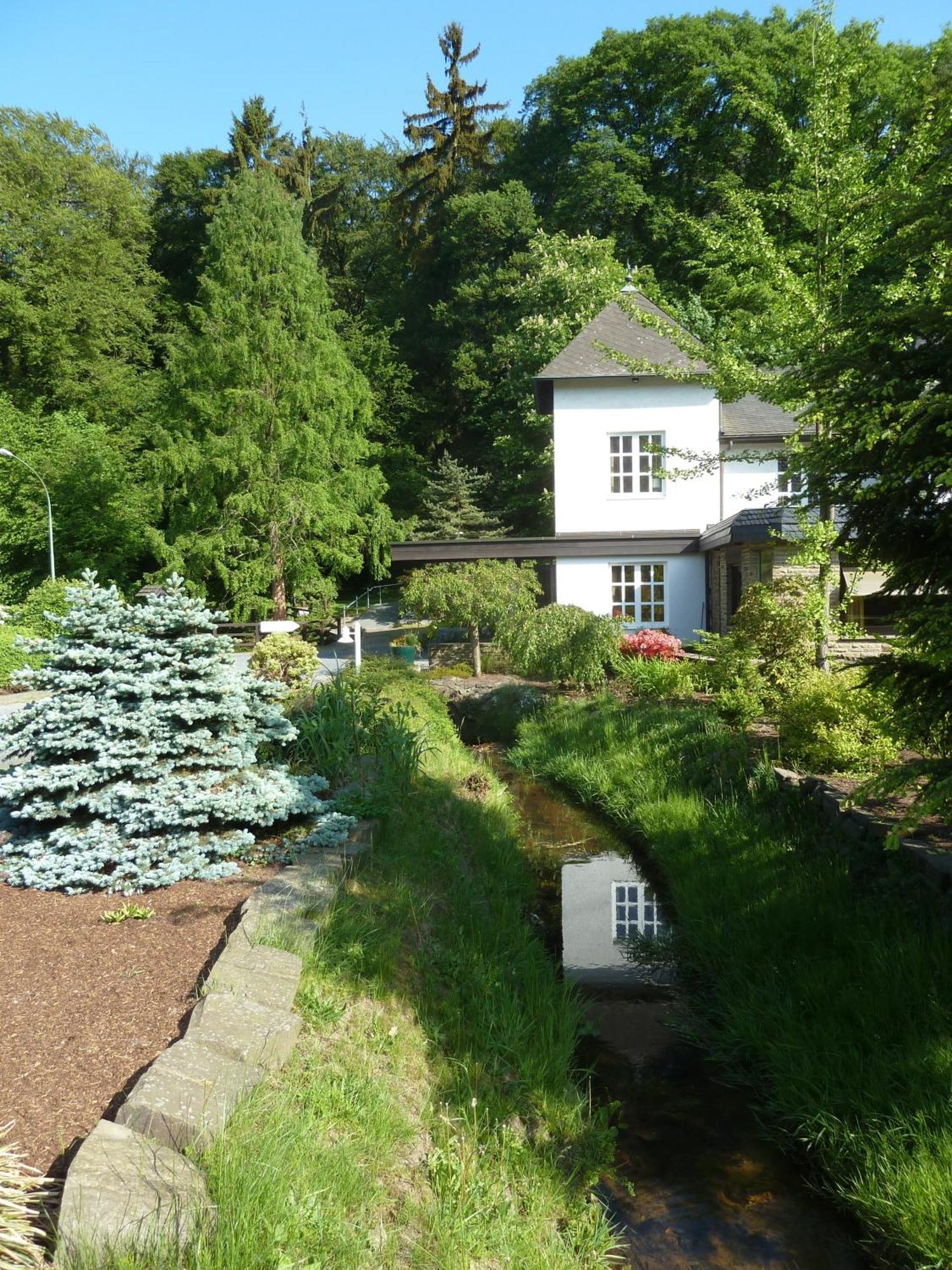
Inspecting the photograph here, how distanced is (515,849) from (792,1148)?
13.7 ft

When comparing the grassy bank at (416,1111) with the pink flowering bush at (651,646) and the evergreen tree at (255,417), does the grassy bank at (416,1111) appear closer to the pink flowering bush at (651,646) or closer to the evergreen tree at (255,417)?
the pink flowering bush at (651,646)

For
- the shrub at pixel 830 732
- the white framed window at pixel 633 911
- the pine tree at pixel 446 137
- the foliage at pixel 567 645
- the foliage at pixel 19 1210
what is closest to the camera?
the foliage at pixel 19 1210

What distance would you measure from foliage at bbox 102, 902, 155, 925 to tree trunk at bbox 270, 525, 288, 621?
2197cm

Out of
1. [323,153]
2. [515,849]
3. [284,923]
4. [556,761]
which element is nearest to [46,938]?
[284,923]

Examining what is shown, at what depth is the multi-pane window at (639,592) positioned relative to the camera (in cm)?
2238

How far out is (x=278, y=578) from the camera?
87.6ft

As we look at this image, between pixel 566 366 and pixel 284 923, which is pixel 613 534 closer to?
pixel 566 366

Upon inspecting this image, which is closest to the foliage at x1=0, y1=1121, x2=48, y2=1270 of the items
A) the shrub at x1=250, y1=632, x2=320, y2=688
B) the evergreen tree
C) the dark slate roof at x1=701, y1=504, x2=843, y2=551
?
the shrub at x1=250, y1=632, x2=320, y2=688

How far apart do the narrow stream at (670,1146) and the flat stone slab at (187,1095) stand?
6.02 ft

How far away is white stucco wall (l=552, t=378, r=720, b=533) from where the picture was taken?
22.2 meters

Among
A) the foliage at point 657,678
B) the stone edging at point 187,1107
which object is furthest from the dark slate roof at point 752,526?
the stone edging at point 187,1107

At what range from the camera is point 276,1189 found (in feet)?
9.66

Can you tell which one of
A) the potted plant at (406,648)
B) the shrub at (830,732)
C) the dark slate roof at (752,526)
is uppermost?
the dark slate roof at (752,526)

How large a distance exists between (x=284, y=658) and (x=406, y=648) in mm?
5694
